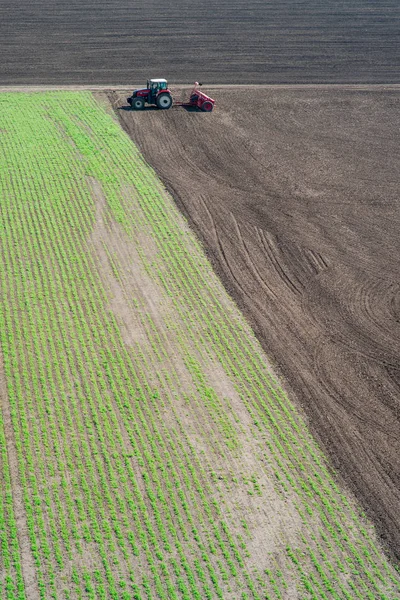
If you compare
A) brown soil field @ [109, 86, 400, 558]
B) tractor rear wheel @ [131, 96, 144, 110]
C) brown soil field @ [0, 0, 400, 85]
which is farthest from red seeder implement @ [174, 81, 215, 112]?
brown soil field @ [0, 0, 400, 85]

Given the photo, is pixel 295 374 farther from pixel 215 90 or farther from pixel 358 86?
pixel 358 86

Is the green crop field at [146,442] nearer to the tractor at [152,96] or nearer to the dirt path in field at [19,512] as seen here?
the dirt path in field at [19,512]

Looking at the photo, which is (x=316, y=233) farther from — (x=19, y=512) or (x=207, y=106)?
(x=19, y=512)

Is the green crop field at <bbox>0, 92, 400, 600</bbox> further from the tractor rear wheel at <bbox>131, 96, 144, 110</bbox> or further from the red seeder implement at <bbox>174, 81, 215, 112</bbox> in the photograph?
the red seeder implement at <bbox>174, 81, 215, 112</bbox>

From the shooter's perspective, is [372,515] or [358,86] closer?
[372,515]

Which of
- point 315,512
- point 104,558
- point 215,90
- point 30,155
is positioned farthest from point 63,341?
point 215,90

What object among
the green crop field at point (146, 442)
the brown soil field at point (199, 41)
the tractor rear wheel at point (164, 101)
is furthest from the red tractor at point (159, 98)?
the green crop field at point (146, 442)

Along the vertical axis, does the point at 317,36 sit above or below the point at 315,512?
above

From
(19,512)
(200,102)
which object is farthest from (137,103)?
(19,512)
